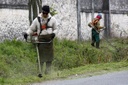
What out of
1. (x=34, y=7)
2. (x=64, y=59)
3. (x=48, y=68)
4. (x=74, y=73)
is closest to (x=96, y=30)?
(x=64, y=59)

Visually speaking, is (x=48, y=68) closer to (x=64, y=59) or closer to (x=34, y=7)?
(x=64, y=59)

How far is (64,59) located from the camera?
15.1m

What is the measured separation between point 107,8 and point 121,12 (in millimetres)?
1248

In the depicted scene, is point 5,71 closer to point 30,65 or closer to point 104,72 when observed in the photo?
point 30,65

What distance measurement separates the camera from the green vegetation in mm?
11828

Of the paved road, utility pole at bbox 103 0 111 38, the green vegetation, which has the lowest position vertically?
the green vegetation

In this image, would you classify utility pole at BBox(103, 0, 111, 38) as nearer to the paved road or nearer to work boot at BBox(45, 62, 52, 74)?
work boot at BBox(45, 62, 52, 74)

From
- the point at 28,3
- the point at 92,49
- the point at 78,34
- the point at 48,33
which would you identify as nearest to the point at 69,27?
the point at 78,34

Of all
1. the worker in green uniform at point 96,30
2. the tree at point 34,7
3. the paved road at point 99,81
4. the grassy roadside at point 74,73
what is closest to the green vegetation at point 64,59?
the grassy roadside at point 74,73

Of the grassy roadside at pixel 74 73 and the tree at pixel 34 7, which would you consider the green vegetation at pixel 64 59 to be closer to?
the grassy roadside at pixel 74 73

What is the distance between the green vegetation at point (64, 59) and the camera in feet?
38.8

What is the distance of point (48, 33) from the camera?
1059cm

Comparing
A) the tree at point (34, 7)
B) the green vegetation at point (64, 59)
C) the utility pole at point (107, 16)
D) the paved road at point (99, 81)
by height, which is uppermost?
the tree at point (34, 7)

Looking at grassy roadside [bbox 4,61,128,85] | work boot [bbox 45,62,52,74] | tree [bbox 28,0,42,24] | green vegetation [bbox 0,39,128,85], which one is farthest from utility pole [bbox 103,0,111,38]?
work boot [bbox 45,62,52,74]
